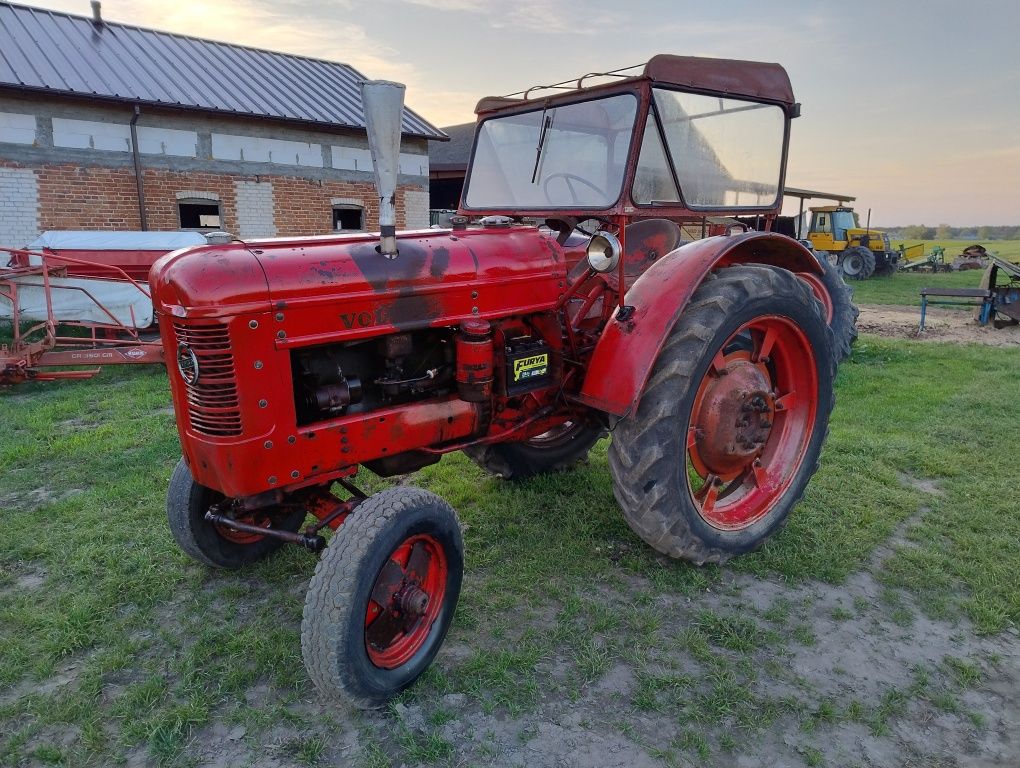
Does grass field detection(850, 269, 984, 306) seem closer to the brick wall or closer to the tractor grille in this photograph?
the brick wall

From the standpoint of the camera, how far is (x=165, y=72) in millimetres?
11492

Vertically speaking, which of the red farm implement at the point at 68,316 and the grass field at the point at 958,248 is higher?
the grass field at the point at 958,248

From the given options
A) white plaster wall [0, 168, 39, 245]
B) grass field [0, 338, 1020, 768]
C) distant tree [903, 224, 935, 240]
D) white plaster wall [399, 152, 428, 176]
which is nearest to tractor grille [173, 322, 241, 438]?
grass field [0, 338, 1020, 768]

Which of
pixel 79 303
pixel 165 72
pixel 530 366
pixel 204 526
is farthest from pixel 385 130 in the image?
pixel 165 72

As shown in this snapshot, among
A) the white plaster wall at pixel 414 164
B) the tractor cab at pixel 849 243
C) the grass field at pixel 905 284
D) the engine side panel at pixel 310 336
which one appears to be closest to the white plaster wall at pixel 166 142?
the white plaster wall at pixel 414 164

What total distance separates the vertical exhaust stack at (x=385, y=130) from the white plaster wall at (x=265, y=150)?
10502 mm


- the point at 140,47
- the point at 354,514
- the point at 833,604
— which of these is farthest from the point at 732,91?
the point at 140,47

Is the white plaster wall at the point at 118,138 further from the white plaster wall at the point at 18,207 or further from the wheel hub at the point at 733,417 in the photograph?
the wheel hub at the point at 733,417

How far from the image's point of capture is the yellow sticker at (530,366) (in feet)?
9.30

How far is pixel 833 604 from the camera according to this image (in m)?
2.86

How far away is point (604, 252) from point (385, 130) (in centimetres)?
93

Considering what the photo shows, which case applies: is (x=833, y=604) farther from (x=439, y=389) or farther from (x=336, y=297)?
(x=336, y=297)

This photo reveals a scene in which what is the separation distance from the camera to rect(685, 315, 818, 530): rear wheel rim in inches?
123

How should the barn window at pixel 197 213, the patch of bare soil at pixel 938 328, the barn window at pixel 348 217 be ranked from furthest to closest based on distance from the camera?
1. the barn window at pixel 348 217
2. the barn window at pixel 197 213
3. the patch of bare soil at pixel 938 328
